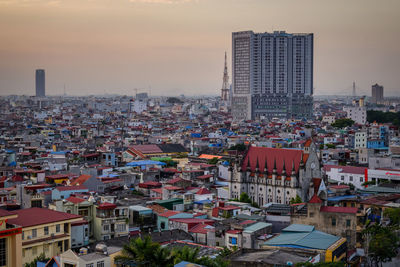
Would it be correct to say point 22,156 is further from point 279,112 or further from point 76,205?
point 279,112

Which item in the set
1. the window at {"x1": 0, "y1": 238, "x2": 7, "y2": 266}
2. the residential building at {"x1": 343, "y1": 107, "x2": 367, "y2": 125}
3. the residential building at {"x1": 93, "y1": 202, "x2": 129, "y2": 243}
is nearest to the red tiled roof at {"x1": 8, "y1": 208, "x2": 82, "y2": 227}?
the residential building at {"x1": 93, "y1": 202, "x2": 129, "y2": 243}

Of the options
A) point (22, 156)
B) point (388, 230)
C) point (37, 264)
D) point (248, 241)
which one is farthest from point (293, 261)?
point (22, 156)

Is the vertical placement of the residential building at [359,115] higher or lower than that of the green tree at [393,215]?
higher

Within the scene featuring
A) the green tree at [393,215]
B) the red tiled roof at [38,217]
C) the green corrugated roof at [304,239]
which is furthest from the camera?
the green tree at [393,215]

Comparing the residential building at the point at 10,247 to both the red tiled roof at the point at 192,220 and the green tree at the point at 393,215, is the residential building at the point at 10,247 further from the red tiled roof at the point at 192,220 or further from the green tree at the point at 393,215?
the green tree at the point at 393,215

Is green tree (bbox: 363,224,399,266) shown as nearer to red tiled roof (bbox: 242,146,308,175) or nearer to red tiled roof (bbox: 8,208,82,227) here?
red tiled roof (bbox: 242,146,308,175)

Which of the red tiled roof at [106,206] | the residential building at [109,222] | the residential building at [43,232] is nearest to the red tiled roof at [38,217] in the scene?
the residential building at [43,232]
